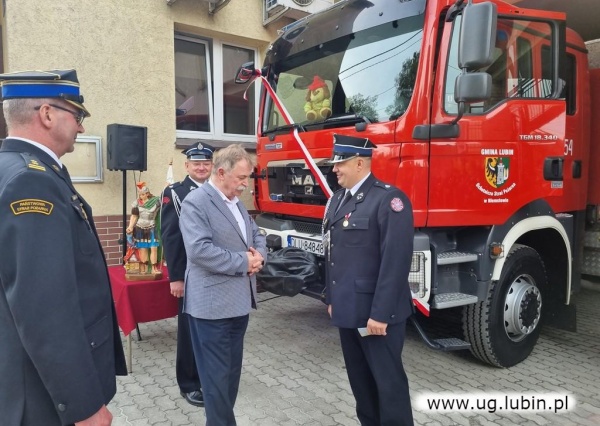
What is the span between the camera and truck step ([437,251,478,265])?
3225 mm

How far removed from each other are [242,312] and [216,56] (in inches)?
177

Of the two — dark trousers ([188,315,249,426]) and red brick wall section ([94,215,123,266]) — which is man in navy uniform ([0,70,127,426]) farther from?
red brick wall section ([94,215,123,266])

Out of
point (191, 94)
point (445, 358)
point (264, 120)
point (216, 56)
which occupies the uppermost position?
point (216, 56)

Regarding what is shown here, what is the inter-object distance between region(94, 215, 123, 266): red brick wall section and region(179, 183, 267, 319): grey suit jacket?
3.00m

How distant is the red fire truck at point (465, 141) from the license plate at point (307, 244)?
0.05 ft

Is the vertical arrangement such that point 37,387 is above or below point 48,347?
below

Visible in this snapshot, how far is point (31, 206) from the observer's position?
1.20 m

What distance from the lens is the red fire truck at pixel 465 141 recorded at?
3.18 m

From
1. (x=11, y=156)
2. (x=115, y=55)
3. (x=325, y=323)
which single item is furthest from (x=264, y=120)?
(x=11, y=156)

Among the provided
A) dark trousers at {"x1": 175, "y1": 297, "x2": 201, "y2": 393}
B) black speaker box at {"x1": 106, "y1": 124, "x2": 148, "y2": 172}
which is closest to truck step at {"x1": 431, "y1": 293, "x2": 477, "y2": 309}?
dark trousers at {"x1": 175, "y1": 297, "x2": 201, "y2": 393}

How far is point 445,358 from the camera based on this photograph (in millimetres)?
4035

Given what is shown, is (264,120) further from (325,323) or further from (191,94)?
(325,323)

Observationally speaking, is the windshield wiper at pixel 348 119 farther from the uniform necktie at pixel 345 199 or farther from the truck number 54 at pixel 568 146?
the truck number 54 at pixel 568 146

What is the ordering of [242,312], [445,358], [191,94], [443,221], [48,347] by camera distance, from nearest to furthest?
1. [48,347]
2. [242,312]
3. [443,221]
4. [445,358]
5. [191,94]
